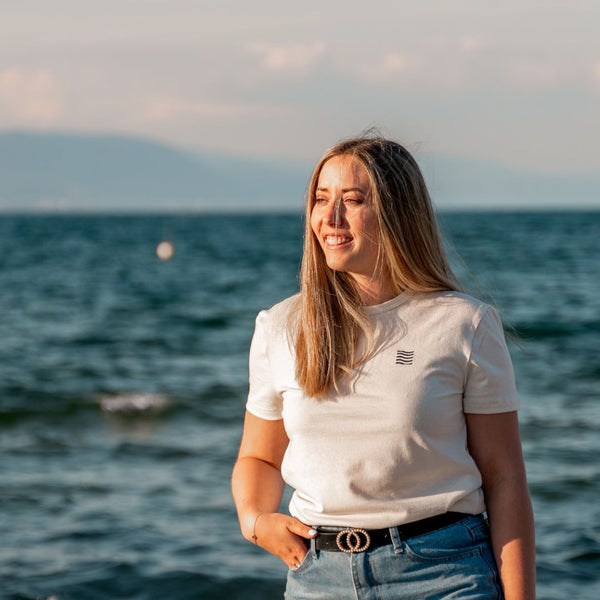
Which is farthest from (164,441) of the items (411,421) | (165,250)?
(165,250)

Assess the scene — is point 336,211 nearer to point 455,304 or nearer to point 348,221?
point 348,221

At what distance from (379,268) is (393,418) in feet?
1.43

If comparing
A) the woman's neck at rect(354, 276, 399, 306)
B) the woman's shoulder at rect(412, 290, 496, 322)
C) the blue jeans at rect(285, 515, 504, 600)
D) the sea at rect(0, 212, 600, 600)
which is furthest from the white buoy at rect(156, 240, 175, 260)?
the blue jeans at rect(285, 515, 504, 600)

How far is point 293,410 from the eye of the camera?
8.72 feet

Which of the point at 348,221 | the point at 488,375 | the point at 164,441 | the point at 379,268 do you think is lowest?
the point at 164,441

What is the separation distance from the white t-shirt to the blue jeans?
62mm

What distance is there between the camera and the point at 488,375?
2.51 m

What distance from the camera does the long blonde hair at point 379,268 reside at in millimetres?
2600

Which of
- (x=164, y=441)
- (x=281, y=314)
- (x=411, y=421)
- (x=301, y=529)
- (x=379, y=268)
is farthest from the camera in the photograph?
(x=164, y=441)

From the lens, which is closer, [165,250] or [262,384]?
[262,384]

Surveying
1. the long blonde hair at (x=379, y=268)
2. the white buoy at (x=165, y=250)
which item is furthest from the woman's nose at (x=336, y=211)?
the white buoy at (x=165, y=250)

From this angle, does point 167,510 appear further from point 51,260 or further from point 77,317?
point 51,260

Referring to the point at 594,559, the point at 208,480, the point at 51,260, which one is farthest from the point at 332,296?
the point at 51,260

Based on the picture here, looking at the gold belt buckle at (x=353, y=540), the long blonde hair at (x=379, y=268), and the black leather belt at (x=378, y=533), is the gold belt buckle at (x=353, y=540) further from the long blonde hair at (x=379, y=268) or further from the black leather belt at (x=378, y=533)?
the long blonde hair at (x=379, y=268)
